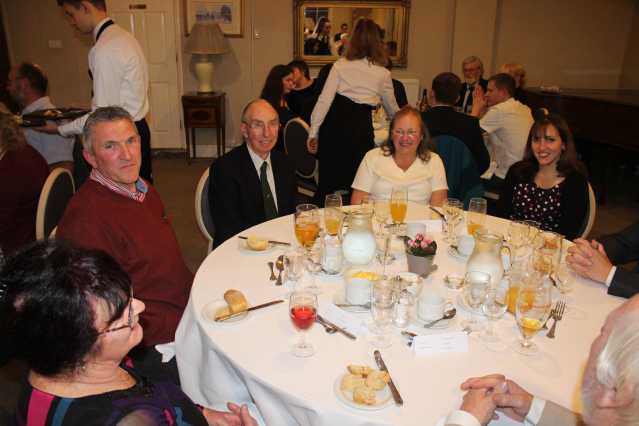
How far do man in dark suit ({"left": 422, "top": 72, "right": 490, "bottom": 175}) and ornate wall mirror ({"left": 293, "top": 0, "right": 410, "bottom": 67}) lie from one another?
337 cm

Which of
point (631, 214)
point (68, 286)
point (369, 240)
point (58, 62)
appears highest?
point (58, 62)

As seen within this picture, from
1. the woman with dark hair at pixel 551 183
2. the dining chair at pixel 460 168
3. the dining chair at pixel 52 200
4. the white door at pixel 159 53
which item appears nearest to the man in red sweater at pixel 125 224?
the dining chair at pixel 52 200

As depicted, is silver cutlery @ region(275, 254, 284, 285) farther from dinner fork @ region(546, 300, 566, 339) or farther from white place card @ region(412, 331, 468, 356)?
dinner fork @ region(546, 300, 566, 339)

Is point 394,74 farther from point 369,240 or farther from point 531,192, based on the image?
point 369,240

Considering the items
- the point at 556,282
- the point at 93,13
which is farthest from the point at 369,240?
the point at 93,13

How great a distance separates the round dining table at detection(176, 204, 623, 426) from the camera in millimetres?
1164

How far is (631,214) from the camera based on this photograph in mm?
5109

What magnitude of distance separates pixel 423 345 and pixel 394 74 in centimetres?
614

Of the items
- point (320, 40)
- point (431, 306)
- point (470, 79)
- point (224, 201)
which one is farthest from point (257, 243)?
point (320, 40)

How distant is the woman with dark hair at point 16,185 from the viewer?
251 centimetres

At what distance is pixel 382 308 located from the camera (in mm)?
1352

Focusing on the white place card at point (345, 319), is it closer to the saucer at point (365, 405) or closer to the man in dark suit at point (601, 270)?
the saucer at point (365, 405)

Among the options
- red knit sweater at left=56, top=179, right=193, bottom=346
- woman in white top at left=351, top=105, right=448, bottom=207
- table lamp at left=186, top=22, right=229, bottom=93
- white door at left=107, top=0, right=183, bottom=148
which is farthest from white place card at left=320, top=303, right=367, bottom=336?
white door at left=107, top=0, right=183, bottom=148

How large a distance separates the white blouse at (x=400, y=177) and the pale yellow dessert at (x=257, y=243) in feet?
3.15
